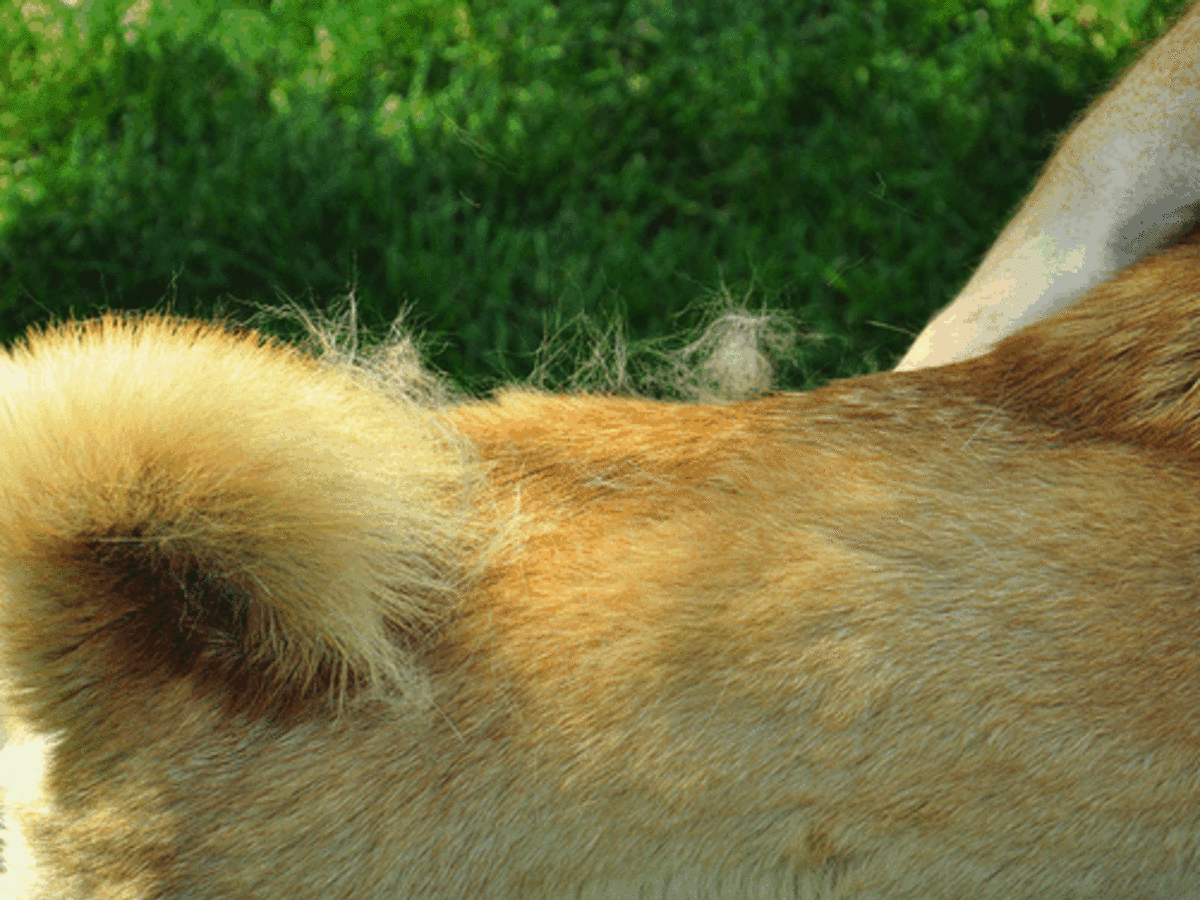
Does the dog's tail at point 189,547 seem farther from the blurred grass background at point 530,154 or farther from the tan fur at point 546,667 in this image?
the blurred grass background at point 530,154

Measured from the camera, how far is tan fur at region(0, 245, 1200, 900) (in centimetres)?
124

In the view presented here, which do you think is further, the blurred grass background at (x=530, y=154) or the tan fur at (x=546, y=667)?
the blurred grass background at (x=530, y=154)

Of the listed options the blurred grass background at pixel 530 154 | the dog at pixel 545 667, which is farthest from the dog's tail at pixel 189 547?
the blurred grass background at pixel 530 154

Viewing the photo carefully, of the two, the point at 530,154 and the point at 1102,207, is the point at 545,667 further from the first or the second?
the point at 530,154

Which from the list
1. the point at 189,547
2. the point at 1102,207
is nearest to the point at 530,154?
the point at 1102,207

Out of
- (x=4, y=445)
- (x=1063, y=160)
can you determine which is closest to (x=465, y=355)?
(x=1063, y=160)

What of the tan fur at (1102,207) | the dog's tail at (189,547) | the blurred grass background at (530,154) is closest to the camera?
the dog's tail at (189,547)

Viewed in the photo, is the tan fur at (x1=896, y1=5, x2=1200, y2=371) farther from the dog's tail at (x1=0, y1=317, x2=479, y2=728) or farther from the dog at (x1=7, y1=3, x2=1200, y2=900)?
the dog's tail at (x1=0, y1=317, x2=479, y2=728)

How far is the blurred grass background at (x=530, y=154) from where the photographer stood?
124 inches

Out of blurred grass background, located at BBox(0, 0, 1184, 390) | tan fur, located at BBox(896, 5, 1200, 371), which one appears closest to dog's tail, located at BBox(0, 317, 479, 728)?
tan fur, located at BBox(896, 5, 1200, 371)

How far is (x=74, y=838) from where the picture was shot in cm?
126

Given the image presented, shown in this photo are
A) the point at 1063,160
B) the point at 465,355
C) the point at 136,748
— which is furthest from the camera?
the point at 465,355

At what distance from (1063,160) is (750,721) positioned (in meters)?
1.68

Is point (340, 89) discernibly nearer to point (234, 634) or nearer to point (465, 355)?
point (465, 355)
